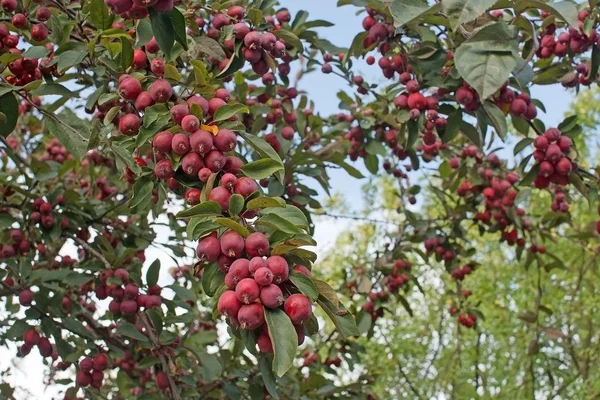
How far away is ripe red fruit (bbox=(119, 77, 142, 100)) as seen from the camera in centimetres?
164

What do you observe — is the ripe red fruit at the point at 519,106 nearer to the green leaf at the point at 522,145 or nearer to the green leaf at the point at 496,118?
the green leaf at the point at 496,118

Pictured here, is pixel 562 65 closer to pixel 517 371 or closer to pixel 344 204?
pixel 517 371

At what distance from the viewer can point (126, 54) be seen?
67.8 inches

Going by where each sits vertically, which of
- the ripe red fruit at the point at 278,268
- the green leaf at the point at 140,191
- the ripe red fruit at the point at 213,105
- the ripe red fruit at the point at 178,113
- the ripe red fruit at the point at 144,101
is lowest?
the ripe red fruit at the point at 278,268

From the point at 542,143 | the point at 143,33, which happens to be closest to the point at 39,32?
the point at 143,33

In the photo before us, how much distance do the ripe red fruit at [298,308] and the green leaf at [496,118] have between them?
0.98 m

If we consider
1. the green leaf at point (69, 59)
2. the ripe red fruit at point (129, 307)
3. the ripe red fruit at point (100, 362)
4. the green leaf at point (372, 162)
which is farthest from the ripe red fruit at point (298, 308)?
the green leaf at point (372, 162)

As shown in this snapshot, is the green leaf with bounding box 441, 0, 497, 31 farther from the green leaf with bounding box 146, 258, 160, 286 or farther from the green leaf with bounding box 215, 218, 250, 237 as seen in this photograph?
the green leaf with bounding box 146, 258, 160, 286

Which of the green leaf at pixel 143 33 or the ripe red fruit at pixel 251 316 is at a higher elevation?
the green leaf at pixel 143 33

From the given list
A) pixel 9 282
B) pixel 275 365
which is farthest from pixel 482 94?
pixel 9 282

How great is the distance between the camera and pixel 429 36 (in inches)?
88.2

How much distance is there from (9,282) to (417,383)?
6008 mm

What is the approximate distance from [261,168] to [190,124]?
7.0 inches

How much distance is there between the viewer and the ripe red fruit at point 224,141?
1487 mm
